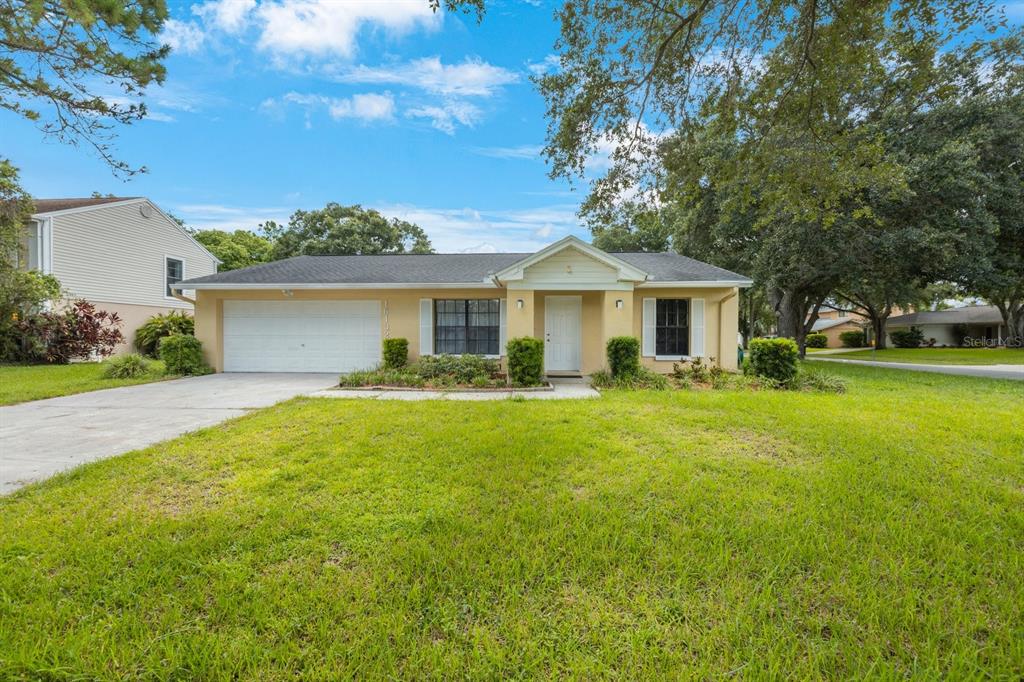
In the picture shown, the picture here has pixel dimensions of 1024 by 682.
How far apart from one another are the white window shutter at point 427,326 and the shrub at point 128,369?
6762mm

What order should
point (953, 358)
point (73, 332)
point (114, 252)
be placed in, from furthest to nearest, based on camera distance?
point (953, 358) → point (114, 252) → point (73, 332)

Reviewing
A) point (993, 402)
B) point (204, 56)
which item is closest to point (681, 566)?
point (993, 402)

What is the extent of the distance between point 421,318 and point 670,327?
6921 mm

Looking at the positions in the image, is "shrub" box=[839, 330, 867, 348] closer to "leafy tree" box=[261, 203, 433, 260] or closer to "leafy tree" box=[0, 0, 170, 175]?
"leafy tree" box=[261, 203, 433, 260]

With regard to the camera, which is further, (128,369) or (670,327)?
(670,327)

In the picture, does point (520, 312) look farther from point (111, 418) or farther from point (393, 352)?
point (111, 418)

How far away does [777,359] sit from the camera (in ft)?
30.7

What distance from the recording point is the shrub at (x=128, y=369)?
10.1 metres

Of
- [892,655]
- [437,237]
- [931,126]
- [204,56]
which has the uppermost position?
[437,237]

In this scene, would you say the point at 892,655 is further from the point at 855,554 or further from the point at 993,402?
the point at 993,402

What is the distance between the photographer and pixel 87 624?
6.91 feet

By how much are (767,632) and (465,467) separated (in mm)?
2679

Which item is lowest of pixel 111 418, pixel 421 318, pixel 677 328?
pixel 111 418

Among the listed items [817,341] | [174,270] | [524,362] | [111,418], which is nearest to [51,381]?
[111,418]
